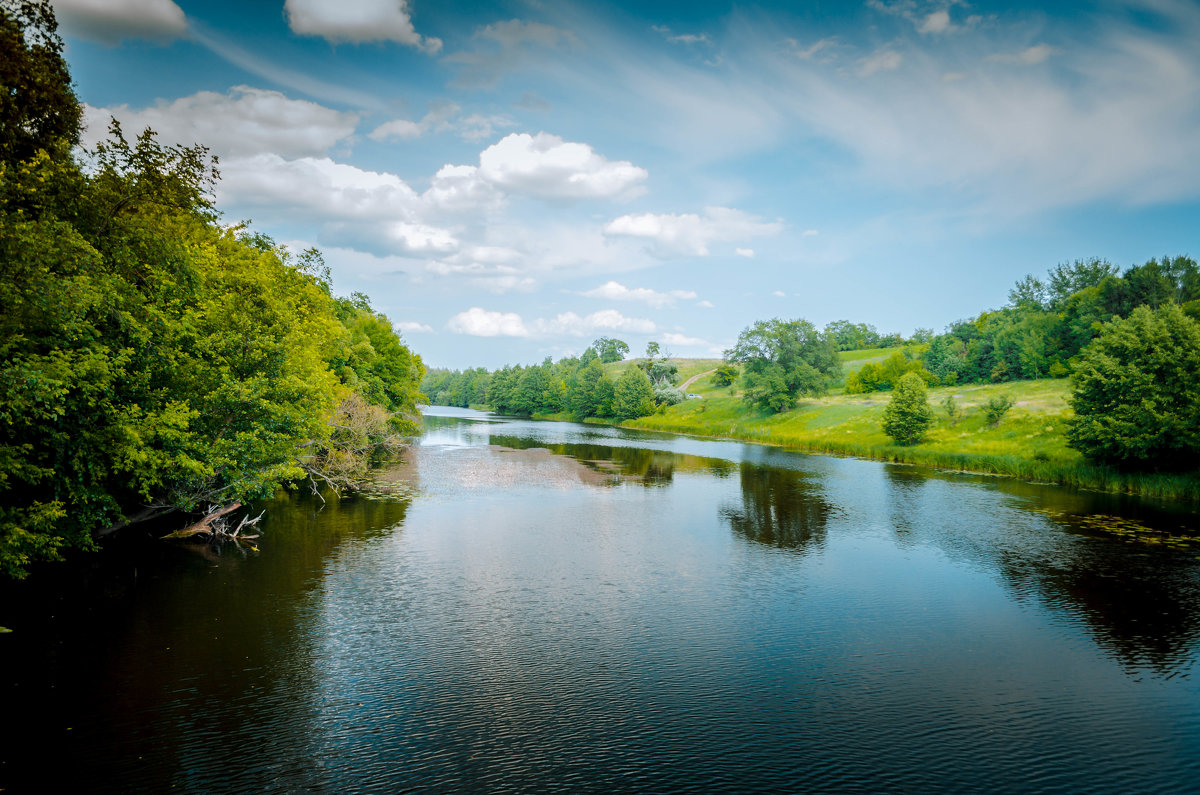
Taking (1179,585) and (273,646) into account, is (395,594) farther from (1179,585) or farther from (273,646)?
(1179,585)

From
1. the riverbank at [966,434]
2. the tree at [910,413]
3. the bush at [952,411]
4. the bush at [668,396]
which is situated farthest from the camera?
the bush at [668,396]

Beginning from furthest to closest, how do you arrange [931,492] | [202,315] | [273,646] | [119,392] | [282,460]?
[931,492] < [282,460] < [202,315] < [119,392] < [273,646]

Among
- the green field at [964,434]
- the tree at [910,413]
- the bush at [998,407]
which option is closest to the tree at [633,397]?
the green field at [964,434]

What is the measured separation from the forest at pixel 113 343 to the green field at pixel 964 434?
52.7 meters

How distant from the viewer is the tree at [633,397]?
118m

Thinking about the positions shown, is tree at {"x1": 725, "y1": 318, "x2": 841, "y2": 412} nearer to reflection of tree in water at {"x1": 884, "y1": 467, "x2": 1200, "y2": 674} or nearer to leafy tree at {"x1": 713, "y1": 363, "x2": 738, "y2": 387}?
leafy tree at {"x1": 713, "y1": 363, "x2": 738, "y2": 387}

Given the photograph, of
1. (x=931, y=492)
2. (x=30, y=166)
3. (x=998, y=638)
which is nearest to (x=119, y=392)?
(x=30, y=166)

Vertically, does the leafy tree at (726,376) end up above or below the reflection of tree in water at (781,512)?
above

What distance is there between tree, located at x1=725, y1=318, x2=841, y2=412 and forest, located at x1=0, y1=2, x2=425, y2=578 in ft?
266

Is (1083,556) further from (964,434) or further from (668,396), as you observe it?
(668,396)

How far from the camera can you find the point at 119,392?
59.9 ft

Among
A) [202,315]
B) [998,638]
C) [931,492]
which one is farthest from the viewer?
[931,492]

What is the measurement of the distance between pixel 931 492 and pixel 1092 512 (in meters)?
8.81

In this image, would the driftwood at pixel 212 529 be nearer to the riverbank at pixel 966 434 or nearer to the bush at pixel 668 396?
the riverbank at pixel 966 434
